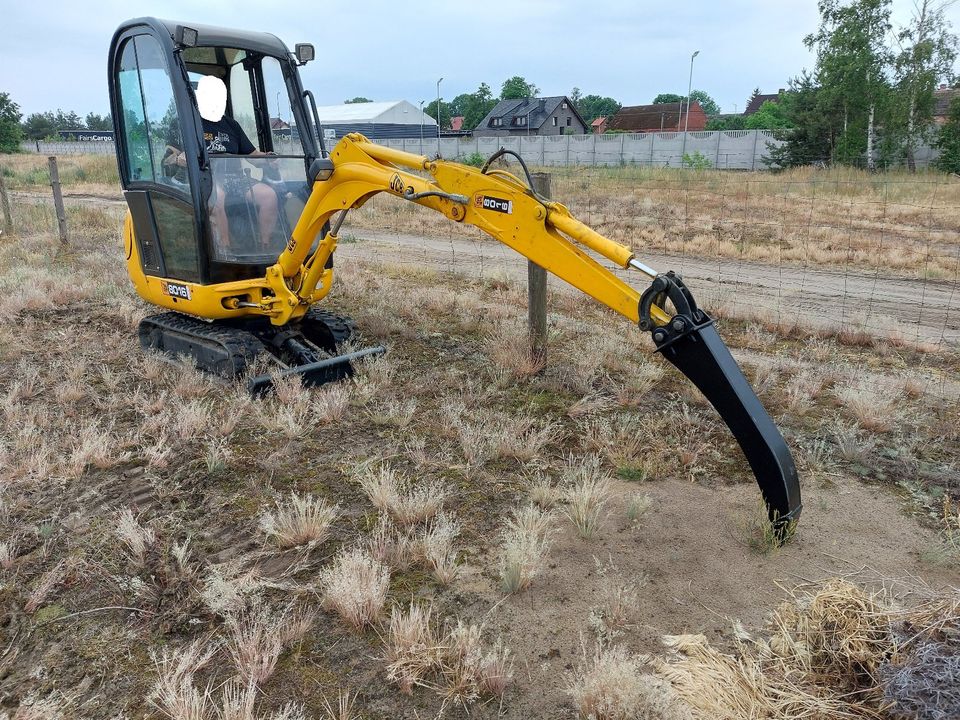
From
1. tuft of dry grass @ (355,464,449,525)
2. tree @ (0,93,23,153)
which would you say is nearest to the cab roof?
tuft of dry grass @ (355,464,449,525)

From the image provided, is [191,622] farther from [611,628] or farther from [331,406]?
[331,406]

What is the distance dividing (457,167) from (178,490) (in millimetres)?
2950

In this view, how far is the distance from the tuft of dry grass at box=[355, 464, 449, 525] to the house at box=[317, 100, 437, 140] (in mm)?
60888

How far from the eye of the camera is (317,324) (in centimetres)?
708

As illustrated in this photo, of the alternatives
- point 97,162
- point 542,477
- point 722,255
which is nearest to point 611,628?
point 542,477

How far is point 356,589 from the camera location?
10.9 feet

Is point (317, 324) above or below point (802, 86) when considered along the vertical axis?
below

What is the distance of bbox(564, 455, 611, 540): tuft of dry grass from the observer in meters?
4.02

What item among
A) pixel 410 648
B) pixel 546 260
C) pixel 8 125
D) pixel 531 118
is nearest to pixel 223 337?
pixel 546 260

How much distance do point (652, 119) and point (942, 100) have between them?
42567mm

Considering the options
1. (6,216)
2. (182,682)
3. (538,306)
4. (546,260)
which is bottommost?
(182,682)

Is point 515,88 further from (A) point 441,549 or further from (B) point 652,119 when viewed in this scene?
(A) point 441,549

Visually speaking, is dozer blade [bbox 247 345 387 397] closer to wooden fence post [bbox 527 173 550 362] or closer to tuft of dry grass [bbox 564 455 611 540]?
wooden fence post [bbox 527 173 550 362]

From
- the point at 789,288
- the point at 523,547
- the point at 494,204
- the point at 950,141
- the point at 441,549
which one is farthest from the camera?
the point at 950,141
